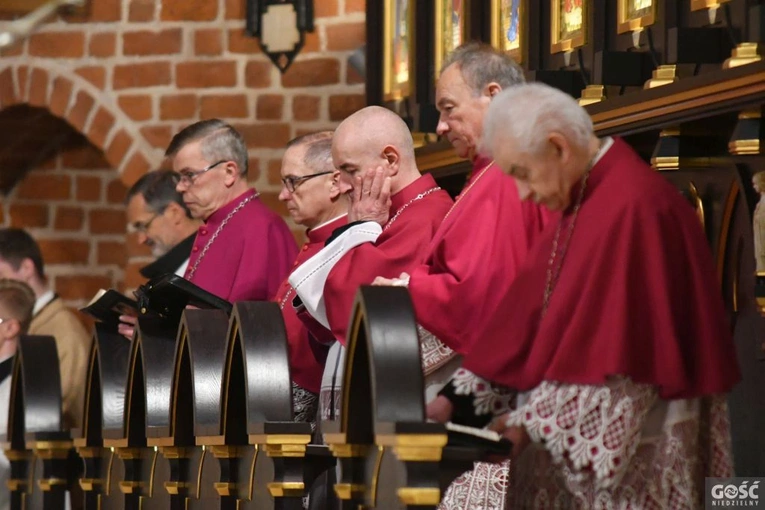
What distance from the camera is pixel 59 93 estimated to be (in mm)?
10031

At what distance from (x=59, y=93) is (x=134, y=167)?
0.68 m

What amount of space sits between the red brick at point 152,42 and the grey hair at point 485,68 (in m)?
5.05

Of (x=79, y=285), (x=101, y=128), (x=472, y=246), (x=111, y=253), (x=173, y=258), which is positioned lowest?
(x=79, y=285)

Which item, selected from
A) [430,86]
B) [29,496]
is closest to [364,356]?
[29,496]

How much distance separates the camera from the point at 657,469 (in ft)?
12.8

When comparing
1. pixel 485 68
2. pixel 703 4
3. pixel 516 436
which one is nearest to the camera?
pixel 516 436

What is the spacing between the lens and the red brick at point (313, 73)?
968 cm

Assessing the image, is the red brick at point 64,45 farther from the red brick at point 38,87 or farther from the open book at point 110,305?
the open book at point 110,305

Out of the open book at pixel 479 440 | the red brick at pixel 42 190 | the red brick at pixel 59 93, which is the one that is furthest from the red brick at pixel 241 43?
the open book at pixel 479 440

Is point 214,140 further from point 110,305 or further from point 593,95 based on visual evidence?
point 593,95

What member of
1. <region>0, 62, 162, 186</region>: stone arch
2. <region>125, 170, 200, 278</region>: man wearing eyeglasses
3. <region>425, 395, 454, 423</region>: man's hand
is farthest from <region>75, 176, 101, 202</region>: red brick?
<region>425, 395, 454, 423</region>: man's hand

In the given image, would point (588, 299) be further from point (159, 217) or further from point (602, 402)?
point (159, 217)

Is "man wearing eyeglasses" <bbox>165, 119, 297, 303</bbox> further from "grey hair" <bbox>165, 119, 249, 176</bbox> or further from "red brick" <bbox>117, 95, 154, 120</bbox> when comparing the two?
"red brick" <bbox>117, 95, 154, 120</bbox>

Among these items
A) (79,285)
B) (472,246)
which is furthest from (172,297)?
(79,285)
